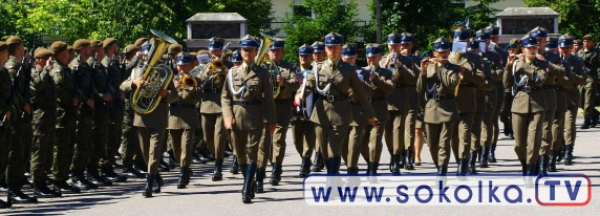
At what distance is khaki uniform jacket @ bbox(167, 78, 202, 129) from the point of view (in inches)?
665

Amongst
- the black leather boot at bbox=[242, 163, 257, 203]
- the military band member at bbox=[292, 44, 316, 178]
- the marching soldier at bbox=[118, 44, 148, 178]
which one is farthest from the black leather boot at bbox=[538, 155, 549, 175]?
the marching soldier at bbox=[118, 44, 148, 178]

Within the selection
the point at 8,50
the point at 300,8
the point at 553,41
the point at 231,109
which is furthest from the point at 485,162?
the point at 300,8

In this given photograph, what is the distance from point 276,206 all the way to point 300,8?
30974mm

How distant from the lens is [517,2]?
208 feet

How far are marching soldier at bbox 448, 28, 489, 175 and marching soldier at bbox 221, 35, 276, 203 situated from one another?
283 cm

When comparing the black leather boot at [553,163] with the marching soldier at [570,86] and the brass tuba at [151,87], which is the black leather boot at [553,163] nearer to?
the marching soldier at [570,86]

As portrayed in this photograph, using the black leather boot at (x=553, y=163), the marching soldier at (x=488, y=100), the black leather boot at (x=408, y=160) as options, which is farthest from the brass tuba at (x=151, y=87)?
the black leather boot at (x=553, y=163)

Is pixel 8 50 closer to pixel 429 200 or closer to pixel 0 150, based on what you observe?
pixel 0 150

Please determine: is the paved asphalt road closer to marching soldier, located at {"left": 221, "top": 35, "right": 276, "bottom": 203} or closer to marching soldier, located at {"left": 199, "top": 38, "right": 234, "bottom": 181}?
marching soldier, located at {"left": 199, "top": 38, "right": 234, "bottom": 181}

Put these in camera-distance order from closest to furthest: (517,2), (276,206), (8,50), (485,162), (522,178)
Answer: (276,206) < (8,50) < (522,178) < (485,162) < (517,2)

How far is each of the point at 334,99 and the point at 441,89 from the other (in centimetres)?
179

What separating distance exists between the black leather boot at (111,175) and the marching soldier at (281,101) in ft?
6.83

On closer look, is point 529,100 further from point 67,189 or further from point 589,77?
point 589,77

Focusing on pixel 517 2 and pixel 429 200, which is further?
pixel 517 2
